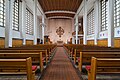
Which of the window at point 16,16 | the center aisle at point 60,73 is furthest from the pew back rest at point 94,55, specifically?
the window at point 16,16

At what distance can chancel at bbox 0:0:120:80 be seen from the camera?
3296 mm

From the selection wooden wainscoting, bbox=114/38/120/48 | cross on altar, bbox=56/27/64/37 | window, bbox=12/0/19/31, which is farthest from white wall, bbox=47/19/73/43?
wooden wainscoting, bbox=114/38/120/48

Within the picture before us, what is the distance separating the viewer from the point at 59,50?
2052 cm

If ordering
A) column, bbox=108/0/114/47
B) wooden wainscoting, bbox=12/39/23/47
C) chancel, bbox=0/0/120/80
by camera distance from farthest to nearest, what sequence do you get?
wooden wainscoting, bbox=12/39/23/47 < column, bbox=108/0/114/47 < chancel, bbox=0/0/120/80

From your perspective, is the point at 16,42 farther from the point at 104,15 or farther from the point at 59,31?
the point at 59,31

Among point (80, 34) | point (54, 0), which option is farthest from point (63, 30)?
point (54, 0)

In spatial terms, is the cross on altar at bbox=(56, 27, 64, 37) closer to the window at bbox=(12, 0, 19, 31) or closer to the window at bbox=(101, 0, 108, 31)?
the window at bbox=(101, 0, 108, 31)

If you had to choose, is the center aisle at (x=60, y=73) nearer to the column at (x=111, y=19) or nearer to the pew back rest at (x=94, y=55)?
the pew back rest at (x=94, y=55)

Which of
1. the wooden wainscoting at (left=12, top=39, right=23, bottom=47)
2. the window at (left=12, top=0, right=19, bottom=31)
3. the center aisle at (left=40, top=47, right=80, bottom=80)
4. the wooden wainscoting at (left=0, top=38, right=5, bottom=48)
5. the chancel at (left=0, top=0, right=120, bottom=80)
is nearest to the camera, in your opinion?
the chancel at (left=0, top=0, right=120, bottom=80)

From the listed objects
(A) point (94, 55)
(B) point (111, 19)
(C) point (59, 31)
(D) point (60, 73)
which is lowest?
(D) point (60, 73)

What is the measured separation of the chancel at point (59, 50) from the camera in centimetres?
330

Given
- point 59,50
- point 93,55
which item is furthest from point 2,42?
point 93,55

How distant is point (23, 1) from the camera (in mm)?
19594

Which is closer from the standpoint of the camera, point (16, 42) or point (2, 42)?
point (2, 42)
